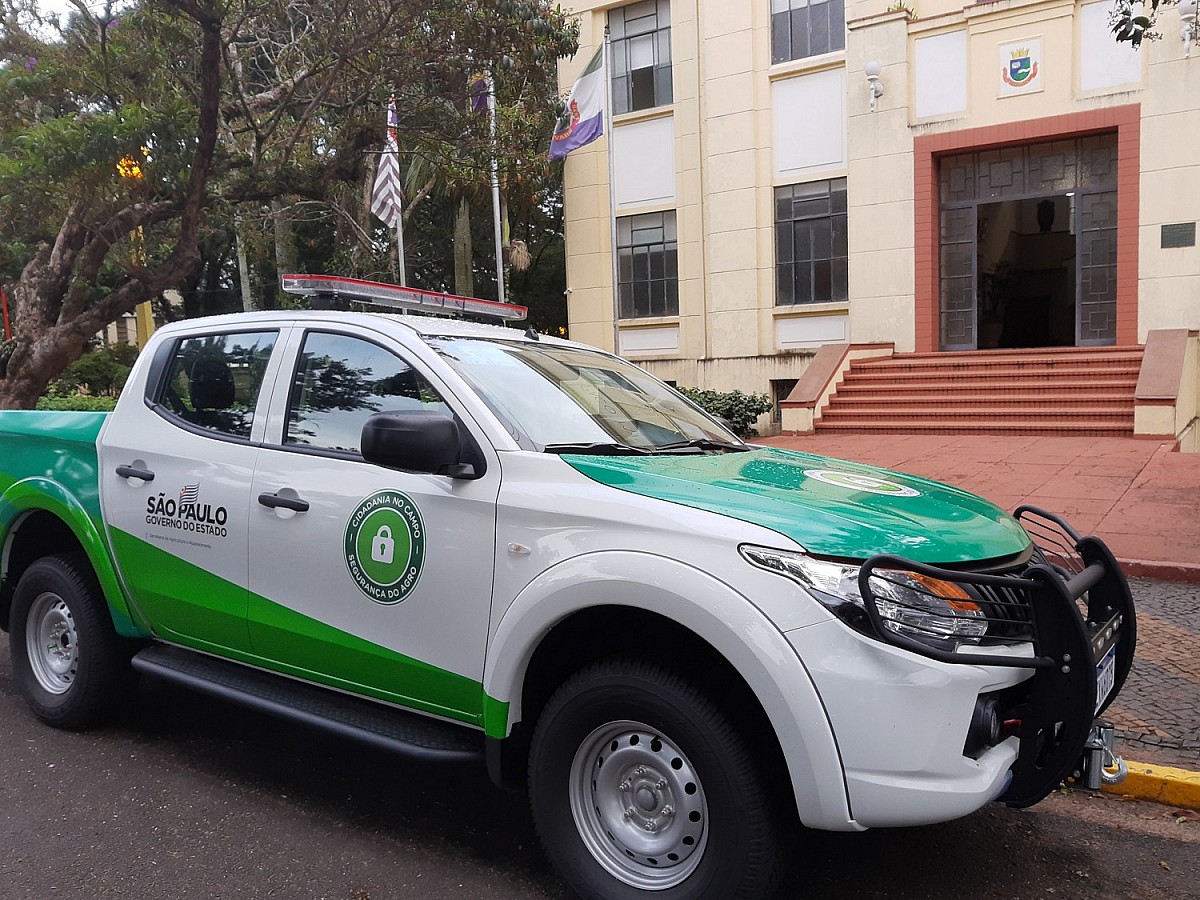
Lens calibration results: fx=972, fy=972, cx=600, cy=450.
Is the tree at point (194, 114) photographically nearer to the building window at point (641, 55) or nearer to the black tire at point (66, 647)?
the building window at point (641, 55)

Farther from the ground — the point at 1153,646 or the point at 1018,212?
the point at 1018,212

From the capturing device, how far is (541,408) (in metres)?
3.44

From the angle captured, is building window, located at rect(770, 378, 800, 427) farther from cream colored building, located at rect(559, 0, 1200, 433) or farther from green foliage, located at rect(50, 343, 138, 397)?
green foliage, located at rect(50, 343, 138, 397)

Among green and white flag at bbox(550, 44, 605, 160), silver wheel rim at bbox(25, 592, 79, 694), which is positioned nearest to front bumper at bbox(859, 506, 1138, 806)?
silver wheel rim at bbox(25, 592, 79, 694)

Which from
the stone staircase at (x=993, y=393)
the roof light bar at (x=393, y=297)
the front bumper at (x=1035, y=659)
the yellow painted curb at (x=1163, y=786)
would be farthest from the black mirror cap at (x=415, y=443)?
the stone staircase at (x=993, y=393)

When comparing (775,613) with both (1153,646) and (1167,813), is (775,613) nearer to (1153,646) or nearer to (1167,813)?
(1167,813)

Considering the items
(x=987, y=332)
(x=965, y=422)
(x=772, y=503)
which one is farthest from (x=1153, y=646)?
(x=987, y=332)

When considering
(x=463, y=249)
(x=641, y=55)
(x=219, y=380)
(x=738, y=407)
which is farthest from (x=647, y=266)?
(x=219, y=380)

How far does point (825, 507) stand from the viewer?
283 cm

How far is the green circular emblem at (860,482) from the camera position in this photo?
324 centimetres

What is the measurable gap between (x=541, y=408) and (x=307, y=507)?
2.97 feet

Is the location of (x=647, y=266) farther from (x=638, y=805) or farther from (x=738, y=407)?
(x=638, y=805)

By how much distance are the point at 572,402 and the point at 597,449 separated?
342 mm

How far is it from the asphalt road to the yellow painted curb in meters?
0.05
